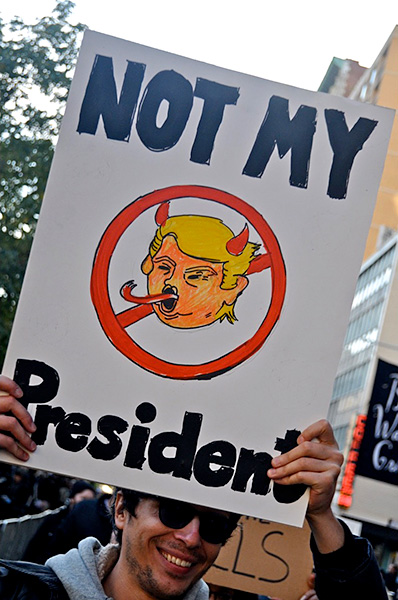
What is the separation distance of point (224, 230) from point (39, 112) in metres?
8.84

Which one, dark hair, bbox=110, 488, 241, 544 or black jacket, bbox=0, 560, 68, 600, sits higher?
dark hair, bbox=110, 488, 241, 544

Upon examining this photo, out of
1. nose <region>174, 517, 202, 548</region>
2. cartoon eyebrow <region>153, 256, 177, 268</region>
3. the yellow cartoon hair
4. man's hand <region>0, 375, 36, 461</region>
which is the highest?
the yellow cartoon hair

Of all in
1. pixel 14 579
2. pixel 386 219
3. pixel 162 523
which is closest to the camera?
pixel 14 579

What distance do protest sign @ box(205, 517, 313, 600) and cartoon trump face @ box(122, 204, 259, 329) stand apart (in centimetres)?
254

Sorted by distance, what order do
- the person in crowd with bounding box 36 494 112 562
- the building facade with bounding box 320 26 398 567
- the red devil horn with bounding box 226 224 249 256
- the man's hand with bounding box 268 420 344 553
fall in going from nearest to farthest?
the man's hand with bounding box 268 420 344 553, the red devil horn with bounding box 226 224 249 256, the person in crowd with bounding box 36 494 112 562, the building facade with bounding box 320 26 398 567

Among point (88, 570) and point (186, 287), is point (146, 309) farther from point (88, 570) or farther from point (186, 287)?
point (88, 570)

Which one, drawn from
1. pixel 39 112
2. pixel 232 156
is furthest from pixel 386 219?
pixel 232 156

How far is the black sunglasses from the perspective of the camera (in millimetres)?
3393

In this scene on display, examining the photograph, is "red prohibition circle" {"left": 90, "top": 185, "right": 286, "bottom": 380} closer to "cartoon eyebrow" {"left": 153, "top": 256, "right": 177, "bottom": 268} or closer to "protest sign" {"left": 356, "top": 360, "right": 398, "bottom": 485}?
"cartoon eyebrow" {"left": 153, "top": 256, "right": 177, "bottom": 268}

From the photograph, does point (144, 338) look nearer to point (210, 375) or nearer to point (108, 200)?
point (210, 375)

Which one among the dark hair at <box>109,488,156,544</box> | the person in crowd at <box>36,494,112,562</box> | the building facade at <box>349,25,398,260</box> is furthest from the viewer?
the building facade at <box>349,25,398,260</box>

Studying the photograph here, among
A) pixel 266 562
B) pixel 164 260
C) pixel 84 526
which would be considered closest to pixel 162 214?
pixel 164 260

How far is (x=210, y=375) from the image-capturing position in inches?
126

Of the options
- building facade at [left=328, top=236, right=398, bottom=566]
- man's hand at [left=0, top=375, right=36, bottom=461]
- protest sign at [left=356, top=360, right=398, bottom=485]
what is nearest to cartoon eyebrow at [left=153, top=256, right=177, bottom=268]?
man's hand at [left=0, top=375, right=36, bottom=461]
